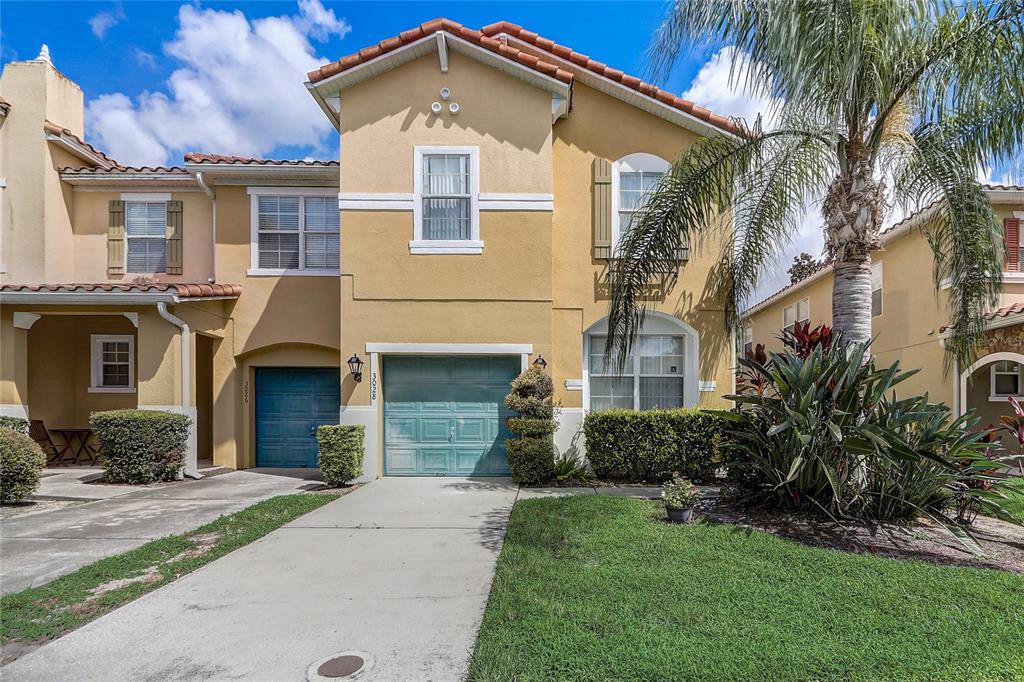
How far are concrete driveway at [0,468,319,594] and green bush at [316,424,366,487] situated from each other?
682mm

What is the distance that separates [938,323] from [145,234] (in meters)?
19.2

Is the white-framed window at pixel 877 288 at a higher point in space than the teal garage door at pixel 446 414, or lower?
higher

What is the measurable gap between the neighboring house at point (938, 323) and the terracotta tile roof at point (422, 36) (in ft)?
21.9

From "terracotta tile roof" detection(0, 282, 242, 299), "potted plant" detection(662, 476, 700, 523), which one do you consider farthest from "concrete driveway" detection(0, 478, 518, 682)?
"terracotta tile roof" detection(0, 282, 242, 299)

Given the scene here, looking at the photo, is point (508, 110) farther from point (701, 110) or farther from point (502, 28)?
point (701, 110)

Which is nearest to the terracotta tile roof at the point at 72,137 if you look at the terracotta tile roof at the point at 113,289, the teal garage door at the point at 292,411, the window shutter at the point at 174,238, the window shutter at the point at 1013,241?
the window shutter at the point at 174,238

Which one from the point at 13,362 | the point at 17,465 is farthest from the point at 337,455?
the point at 13,362

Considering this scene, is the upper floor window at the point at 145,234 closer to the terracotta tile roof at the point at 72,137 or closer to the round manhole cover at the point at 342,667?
the terracotta tile roof at the point at 72,137

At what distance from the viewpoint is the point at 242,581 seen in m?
5.21

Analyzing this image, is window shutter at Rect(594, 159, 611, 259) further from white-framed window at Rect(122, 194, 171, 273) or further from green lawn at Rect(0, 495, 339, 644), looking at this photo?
white-framed window at Rect(122, 194, 171, 273)

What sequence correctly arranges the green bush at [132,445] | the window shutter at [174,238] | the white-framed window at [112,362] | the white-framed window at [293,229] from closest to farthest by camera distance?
the green bush at [132,445] < the white-framed window at [293,229] < the window shutter at [174,238] < the white-framed window at [112,362]

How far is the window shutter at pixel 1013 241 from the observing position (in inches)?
522

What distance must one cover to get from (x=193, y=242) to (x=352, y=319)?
5.15m

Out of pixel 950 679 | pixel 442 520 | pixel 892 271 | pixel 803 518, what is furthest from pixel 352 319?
pixel 892 271
